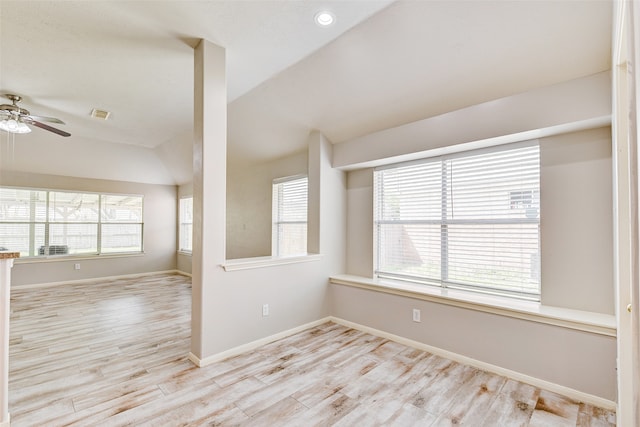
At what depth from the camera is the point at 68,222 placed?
630 cm

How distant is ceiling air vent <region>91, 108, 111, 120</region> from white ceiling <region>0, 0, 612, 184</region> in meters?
0.12

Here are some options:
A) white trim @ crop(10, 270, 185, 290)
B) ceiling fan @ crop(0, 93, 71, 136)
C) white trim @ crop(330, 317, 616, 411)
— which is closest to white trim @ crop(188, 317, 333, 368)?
white trim @ crop(330, 317, 616, 411)

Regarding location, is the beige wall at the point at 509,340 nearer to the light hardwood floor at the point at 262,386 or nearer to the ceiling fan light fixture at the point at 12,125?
the light hardwood floor at the point at 262,386

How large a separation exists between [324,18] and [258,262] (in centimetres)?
231

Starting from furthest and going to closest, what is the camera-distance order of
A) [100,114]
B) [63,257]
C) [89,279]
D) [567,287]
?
[89,279] → [63,257] → [100,114] → [567,287]

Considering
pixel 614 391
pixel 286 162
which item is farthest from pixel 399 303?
pixel 286 162

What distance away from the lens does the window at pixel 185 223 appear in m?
7.58

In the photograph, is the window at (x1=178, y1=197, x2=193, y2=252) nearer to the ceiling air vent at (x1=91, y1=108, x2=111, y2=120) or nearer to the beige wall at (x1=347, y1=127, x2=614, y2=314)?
the ceiling air vent at (x1=91, y1=108, x2=111, y2=120)

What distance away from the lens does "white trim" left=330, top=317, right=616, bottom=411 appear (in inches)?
86.7

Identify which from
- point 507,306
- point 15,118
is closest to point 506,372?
point 507,306

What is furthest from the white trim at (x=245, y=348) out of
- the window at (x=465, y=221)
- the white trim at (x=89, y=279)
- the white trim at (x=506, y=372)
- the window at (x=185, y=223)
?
the window at (x=185, y=223)

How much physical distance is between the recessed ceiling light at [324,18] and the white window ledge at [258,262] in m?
2.28

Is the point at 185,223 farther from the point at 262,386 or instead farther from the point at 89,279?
the point at 262,386

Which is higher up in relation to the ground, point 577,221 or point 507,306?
point 577,221
